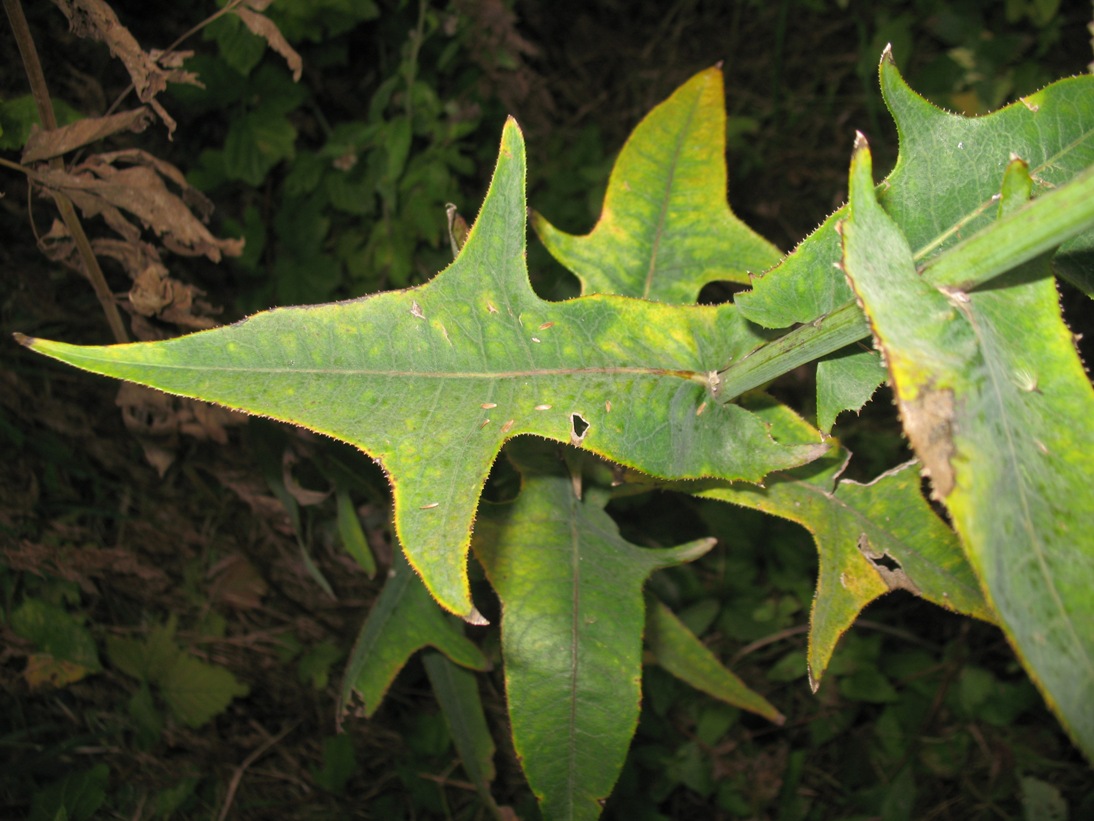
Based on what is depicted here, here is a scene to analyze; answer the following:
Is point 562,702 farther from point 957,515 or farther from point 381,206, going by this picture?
point 381,206

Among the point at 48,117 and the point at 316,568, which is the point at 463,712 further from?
the point at 48,117

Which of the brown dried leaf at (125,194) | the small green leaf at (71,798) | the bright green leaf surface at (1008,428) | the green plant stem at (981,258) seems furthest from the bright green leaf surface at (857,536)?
the small green leaf at (71,798)

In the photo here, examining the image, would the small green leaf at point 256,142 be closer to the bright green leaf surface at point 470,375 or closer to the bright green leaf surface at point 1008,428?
the bright green leaf surface at point 470,375

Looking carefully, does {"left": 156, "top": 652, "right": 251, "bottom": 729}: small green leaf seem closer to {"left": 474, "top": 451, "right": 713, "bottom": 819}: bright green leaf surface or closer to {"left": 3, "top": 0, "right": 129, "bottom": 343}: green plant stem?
{"left": 3, "top": 0, "right": 129, "bottom": 343}: green plant stem

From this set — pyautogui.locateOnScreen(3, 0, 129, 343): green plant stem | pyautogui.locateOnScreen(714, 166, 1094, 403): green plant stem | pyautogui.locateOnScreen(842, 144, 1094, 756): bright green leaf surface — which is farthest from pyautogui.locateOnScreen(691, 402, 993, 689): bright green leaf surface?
pyautogui.locateOnScreen(3, 0, 129, 343): green plant stem

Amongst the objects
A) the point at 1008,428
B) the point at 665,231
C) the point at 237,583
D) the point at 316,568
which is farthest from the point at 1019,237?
the point at 237,583

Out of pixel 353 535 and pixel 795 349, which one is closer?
pixel 795 349
